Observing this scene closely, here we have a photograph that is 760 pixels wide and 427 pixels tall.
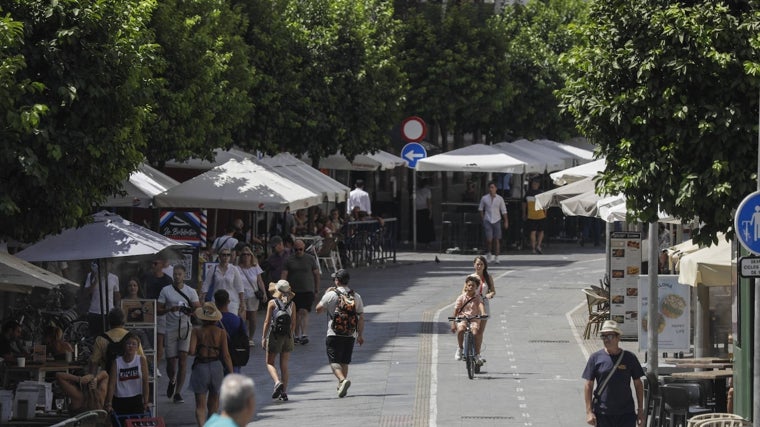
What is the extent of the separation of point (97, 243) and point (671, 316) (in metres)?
6.96

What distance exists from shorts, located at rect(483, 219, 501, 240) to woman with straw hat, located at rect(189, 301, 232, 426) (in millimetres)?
21308

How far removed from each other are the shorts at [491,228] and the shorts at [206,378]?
2136 centimetres

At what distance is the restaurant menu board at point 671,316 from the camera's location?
64.3ft

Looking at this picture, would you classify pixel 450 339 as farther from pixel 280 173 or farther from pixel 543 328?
pixel 280 173

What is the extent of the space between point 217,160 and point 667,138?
748 inches

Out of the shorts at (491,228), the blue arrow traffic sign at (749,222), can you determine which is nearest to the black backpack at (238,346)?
the blue arrow traffic sign at (749,222)

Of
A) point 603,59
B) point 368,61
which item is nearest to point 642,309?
point 603,59

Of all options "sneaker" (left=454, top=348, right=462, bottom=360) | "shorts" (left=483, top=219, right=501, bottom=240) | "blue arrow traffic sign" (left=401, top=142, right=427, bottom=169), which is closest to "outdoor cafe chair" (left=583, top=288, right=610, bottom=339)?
"sneaker" (left=454, top=348, right=462, bottom=360)

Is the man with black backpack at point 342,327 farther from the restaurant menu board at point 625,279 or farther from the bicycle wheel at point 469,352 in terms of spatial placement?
the restaurant menu board at point 625,279

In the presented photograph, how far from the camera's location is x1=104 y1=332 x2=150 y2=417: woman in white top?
50.6ft

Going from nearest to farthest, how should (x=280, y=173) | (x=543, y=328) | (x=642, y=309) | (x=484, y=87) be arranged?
1. (x=642, y=309)
2. (x=543, y=328)
3. (x=280, y=173)
4. (x=484, y=87)

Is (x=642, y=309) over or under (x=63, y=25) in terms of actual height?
under

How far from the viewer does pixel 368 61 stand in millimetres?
38594

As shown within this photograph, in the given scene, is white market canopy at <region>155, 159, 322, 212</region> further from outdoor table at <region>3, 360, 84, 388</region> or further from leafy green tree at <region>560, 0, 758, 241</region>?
leafy green tree at <region>560, 0, 758, 241</region>
